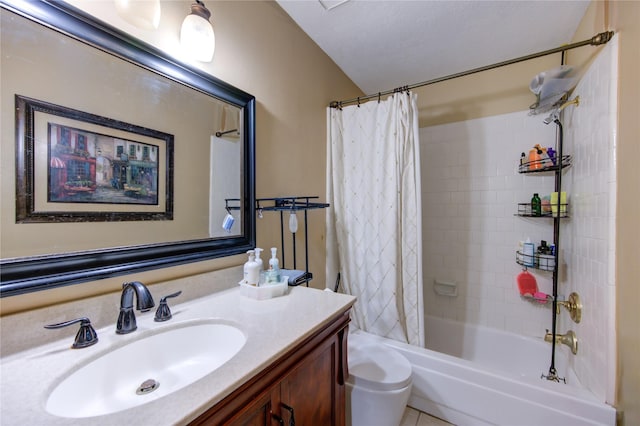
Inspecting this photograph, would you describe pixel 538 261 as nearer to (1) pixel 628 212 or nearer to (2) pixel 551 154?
(2) pixel 551 154

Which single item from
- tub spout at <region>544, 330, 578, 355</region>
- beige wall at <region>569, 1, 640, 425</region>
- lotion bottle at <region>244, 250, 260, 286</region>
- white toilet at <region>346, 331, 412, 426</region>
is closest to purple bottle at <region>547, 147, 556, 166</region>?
beige wall at <region>569, 1, 640, 425</region>

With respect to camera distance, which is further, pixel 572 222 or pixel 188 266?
pixel 572 222

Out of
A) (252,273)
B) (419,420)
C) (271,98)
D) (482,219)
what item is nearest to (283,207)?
(252,273)

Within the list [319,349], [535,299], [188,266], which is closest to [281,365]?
[319,349]

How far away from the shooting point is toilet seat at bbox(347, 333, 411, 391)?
1.27 metres

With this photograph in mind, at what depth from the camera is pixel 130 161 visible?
91cm

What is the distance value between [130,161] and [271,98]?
2.83ft

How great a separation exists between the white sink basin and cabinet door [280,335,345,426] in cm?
20

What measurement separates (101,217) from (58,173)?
0.16 metres

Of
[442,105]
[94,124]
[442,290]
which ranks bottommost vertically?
[442,290]

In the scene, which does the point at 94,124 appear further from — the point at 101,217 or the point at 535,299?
the point at 535,299

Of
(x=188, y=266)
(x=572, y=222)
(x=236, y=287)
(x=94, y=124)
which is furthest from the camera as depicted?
(x=572, y=222)

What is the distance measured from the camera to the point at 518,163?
210 cm

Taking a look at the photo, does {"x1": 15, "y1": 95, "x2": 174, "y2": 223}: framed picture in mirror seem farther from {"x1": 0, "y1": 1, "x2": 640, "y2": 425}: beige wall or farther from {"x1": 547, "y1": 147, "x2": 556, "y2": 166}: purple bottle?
{"x1": 547, "y1": 147, "x2": 556, "y2": 166}: purple bottle
